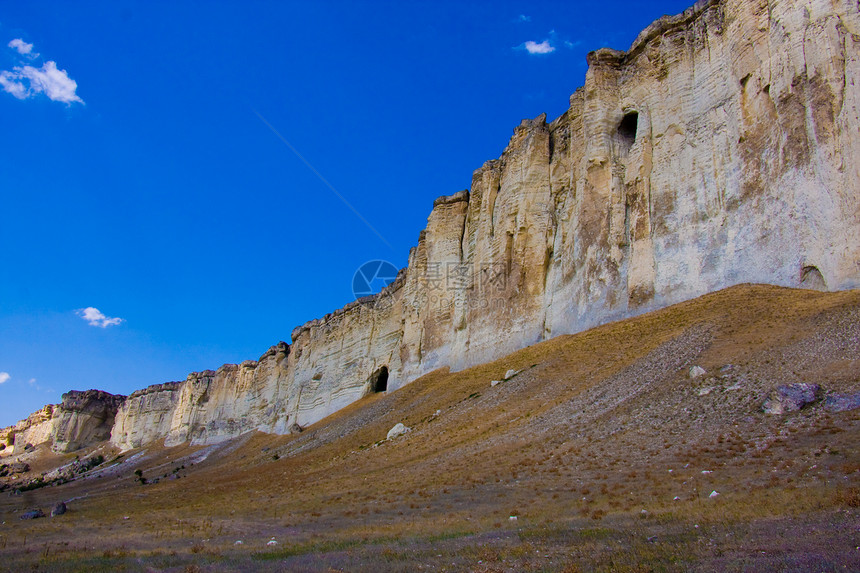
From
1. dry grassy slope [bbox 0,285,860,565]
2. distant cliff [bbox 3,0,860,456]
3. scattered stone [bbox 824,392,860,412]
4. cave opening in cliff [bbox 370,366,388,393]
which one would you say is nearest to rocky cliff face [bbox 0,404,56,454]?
cave opening in cliff [bbox 370,366,388,393]

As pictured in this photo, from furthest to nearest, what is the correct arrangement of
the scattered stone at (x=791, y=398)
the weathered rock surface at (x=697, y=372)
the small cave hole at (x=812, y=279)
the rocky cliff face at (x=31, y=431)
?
the rocky cliff face at (x=31, y=431)
the small cave hole at (x=812, y=279)
the weathered rock surface at (x=697, y=372)
the scattered stone at (x=791, y=398)

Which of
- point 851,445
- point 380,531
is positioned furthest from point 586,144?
point 380,531

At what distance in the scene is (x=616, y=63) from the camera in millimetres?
34906

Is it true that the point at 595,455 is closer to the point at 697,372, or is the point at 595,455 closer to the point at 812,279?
the point at 697,372

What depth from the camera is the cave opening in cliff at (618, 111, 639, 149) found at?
33188mm

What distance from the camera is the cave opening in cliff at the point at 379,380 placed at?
175ft

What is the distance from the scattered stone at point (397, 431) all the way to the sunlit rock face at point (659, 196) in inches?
374

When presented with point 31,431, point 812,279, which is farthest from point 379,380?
point 31,431

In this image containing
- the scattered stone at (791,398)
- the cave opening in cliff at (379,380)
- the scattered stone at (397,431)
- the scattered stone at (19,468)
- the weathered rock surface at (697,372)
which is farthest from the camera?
the scattered stone at (19,468)

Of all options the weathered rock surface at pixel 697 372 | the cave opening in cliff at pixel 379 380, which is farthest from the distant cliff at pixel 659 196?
the weathered rock surface at pixel 697 372

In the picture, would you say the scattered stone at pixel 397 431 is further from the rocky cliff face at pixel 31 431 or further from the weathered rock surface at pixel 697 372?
the rocky cliff face at pixel 31 431

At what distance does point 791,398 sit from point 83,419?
322 feet

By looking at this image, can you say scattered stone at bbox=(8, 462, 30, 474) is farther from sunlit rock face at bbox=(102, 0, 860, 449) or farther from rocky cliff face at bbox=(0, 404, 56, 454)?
sunlit rock face at bbox=(102, 0, 860, 449)

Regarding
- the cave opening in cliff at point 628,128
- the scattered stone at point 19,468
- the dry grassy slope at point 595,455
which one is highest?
the cave opening in cliff at point 628,128
